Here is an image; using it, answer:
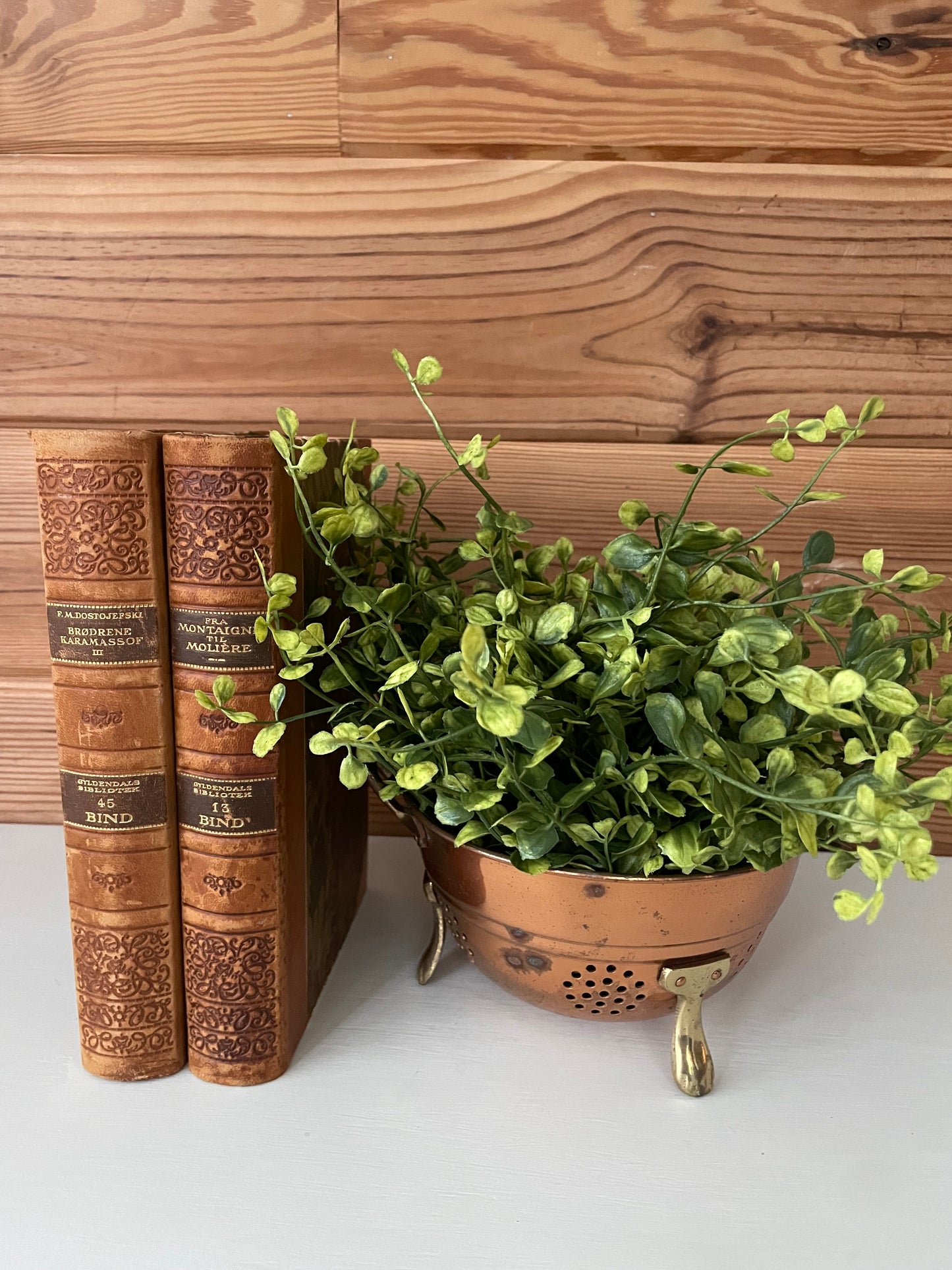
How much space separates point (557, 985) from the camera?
504 mm

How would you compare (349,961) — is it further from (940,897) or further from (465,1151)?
(940,897)

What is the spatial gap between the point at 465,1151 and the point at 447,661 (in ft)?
0.87

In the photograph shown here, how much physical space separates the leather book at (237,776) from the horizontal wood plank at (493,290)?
0.95ft

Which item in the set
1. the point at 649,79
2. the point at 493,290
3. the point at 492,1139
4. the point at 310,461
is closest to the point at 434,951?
the point at 492,1139

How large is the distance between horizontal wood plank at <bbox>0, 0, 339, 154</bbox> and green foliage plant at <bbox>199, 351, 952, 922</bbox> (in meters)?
0.38

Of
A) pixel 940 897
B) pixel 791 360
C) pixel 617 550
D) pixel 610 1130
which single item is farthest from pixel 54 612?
pixel 940 897

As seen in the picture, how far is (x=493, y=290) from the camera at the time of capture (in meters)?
0.74

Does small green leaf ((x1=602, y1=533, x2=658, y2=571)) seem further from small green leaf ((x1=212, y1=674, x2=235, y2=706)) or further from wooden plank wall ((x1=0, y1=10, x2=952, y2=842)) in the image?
wooden plank wall ((x1=0, y1=10, x2=952, y2=842))

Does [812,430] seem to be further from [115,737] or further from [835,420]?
[115,737]

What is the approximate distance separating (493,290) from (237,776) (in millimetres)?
472

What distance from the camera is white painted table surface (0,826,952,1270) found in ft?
1.36

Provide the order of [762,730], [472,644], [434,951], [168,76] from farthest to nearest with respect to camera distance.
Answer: [168,76] → [434,951] → [762,730] → [472,644]

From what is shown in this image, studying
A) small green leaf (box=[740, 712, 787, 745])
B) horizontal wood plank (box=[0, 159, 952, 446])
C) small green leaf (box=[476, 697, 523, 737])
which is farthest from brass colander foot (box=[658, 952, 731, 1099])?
horizontal wood plank (box=[0, 159, 952, 446])

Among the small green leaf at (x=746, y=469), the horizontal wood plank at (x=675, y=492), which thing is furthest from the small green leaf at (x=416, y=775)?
the horizontal wood plank at (x=675, y=492)
